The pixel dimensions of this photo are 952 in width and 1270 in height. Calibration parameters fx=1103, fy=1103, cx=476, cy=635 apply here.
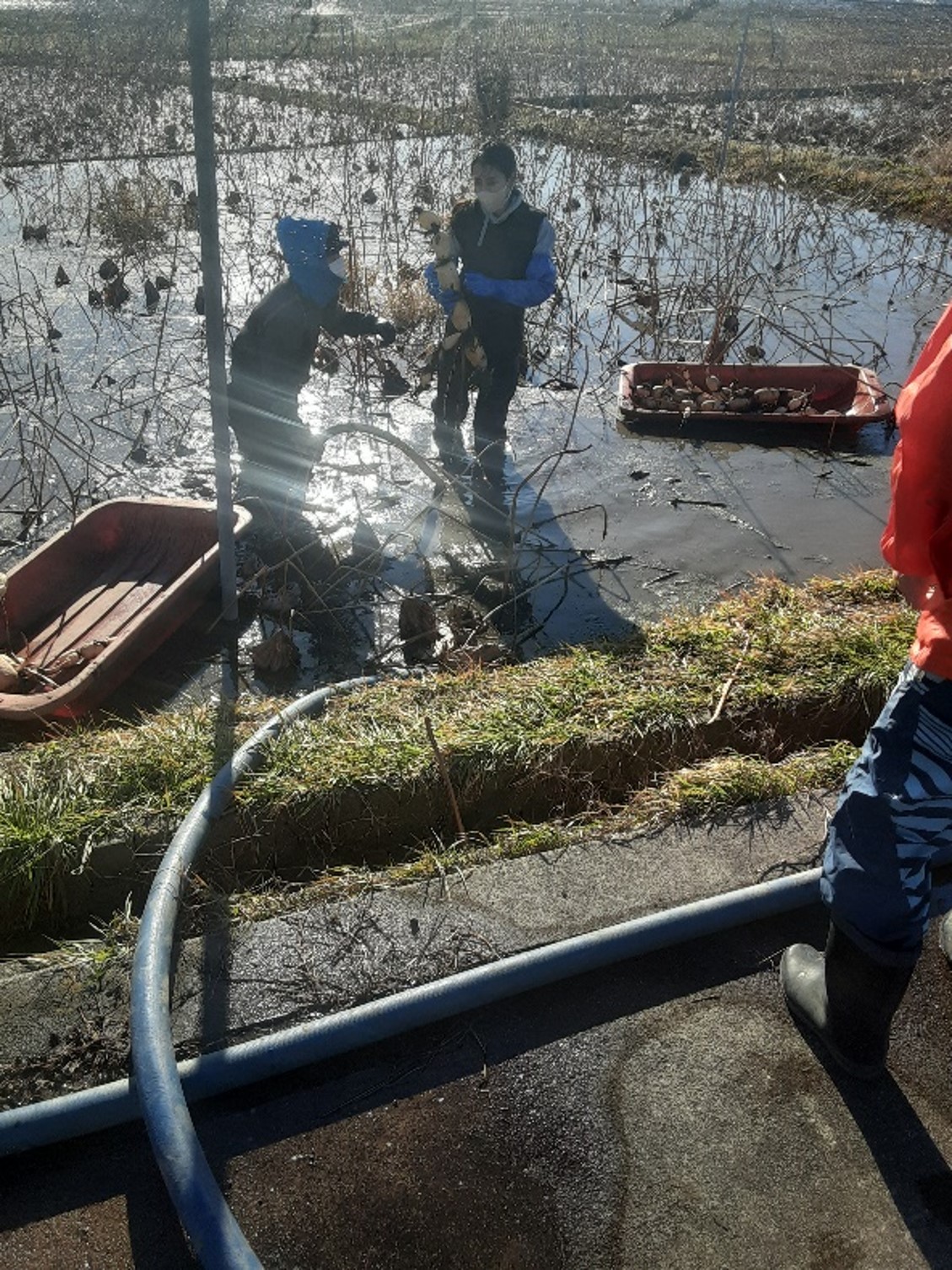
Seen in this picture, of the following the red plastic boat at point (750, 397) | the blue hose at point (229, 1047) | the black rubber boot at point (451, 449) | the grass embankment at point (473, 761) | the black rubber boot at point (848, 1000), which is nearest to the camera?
the blue hose at point (229, 1047)

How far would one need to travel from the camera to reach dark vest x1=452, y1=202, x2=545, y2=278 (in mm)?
6223

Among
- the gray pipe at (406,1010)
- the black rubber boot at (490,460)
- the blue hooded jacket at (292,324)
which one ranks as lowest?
the black rubber boot at (490,460)

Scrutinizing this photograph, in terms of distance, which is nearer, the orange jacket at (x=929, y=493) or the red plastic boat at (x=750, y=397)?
the orange jacket at (x=929, y=493)

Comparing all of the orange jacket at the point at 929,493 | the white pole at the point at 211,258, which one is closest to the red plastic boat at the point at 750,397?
the white pole at the point at 211,258

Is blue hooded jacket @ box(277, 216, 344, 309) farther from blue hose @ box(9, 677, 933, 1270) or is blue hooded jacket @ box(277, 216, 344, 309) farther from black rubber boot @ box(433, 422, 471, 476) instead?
blue hose @ box(9, 677, 933, 1270)

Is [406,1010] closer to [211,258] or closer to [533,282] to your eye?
[211,258]

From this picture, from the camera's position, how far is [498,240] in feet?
20.6

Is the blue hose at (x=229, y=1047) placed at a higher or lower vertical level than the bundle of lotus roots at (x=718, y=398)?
higher

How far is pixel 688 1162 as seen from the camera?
2.19 meters

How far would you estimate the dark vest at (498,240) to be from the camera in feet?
20.4

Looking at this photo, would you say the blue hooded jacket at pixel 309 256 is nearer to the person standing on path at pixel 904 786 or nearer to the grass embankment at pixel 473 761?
the grass embankment at pixel 473 761

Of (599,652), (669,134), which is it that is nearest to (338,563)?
(599,652)

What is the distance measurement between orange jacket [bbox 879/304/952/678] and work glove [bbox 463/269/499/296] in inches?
181

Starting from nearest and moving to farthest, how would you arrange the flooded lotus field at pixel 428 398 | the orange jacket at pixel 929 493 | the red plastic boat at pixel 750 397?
the orange jacket at pixel 929 493
the flooded lotus field at pixel 428 398
the red plastic boat at pixel 750 397
